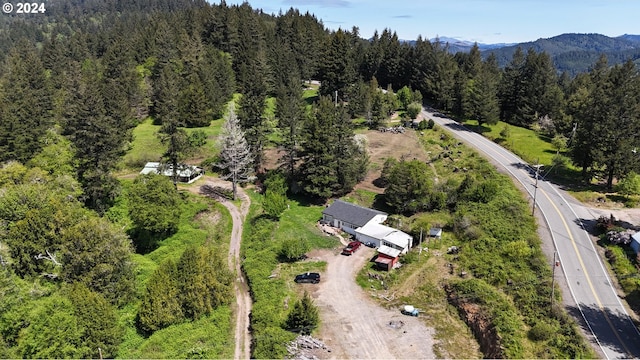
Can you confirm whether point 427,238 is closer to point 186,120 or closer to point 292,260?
point 292,260

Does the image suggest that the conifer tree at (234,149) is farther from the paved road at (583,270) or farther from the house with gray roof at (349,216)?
the paved road at (583,270)

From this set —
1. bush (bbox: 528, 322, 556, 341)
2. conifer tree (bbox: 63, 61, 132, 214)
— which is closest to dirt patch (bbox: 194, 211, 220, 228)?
conifer tree (bbox: 63, 61, 132, 214)

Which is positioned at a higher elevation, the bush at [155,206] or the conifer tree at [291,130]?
the conifer tree at [291,130]

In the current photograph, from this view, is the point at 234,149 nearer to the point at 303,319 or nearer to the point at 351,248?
the point at 351,248

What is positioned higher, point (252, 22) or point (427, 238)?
point (252, 22)

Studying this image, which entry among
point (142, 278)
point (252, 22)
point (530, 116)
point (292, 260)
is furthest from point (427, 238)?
point (252, 22)

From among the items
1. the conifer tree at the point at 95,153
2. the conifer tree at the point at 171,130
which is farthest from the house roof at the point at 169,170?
the conifer tree at the point at 95,153
